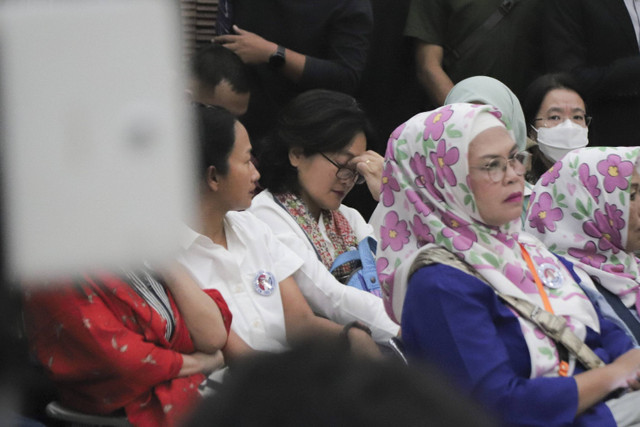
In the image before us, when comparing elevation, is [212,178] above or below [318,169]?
above

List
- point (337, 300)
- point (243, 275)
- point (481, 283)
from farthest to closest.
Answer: point (337, 300), point (243, 275), point (481, 283)

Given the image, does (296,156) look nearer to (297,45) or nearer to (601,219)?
(297,45)

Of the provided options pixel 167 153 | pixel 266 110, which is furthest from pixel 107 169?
pixel 266 110

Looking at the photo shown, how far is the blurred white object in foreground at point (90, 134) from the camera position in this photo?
1.61 ft

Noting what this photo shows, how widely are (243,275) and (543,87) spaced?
193 centimetres

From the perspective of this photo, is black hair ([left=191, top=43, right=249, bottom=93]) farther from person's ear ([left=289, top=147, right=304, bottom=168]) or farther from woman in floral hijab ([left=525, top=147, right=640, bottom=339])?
woman in floral hijab ([left=525, top=147, right=640, bottom=339])

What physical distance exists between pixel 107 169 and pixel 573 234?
2.63 m

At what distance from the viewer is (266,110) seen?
3.83 m

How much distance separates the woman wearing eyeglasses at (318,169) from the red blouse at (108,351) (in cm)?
108

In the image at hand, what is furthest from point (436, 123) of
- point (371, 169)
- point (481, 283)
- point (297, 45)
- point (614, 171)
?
point (297, 45)

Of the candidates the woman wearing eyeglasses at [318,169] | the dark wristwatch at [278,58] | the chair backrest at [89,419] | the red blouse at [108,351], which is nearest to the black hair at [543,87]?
the woman wearing eyeglasses at [318,169]

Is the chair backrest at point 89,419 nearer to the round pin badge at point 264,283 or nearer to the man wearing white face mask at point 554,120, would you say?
the round pin badge at point 264,283

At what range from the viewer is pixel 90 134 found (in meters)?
0.50

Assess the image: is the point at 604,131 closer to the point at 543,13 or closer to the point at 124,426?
the point at 543,13
